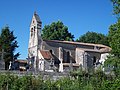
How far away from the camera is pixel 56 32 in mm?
77625

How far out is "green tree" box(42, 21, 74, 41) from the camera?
77.6 meters

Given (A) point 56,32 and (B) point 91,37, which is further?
(B) point 91,37

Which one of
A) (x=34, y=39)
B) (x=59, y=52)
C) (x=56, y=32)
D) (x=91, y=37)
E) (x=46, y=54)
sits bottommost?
(x=46, y=54)

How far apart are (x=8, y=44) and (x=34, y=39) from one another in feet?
31.7

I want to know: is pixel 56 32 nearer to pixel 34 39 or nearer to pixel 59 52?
pixel 34 39

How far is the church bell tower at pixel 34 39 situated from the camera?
201 feet

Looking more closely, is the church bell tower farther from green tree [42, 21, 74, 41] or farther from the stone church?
green tree [42, 21, 74, 41]

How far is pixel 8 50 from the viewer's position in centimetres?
5372

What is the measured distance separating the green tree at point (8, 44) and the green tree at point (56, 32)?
867 inches

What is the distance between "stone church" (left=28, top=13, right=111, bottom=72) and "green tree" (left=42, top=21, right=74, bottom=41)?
12981 millimetres

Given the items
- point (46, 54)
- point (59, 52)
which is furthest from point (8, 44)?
point (59, 52)

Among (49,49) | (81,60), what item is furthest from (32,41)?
(81,60)

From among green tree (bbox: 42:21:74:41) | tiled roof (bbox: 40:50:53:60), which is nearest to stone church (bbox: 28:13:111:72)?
tiled roof (bbox: 40:50:53:60)

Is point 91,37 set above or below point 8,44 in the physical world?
above
